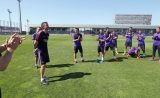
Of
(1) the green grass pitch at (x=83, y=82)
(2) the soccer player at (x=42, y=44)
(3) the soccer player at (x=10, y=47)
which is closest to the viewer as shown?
(3) the soccer player at (x=10, y=47)

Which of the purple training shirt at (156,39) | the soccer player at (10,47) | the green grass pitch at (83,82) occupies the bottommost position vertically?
the green grass pitch at (83,82)

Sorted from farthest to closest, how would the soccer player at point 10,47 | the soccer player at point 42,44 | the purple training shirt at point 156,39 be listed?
the purple training shirt at point 156,39
the soccer player at point 42,44
the soccer player at point 10,47

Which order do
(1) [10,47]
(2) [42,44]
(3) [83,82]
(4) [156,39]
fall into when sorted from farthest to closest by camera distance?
1. (4) [156,39]
2. (2) [42,44]
3. (3) [83,82]
4. (1) [10,47]

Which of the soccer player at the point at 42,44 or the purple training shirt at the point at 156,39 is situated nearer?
the soccer player at the point at 42,44

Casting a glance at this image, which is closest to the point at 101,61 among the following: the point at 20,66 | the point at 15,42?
the point at 20,66

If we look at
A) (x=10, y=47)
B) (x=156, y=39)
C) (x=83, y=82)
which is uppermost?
(x=10, y=47)

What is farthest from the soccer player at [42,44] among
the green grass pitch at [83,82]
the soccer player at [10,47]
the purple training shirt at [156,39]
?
the purple training shirt at [156,39]

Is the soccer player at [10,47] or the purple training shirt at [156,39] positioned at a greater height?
the soccer player at [10,47]

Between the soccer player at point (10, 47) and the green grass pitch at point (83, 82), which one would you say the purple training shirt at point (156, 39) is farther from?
the soccer player at point (10, 47)

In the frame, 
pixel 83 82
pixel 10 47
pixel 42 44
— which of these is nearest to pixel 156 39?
pixel 83 82

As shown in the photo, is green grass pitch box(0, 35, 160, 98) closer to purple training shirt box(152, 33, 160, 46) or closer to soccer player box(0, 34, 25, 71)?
purple training shirt box(152, 33, 160, 46)

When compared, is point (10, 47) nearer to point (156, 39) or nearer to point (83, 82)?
point (83, 82)

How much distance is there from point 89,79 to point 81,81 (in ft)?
1.44

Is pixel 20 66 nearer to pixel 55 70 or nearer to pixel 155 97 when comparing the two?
pixel 55 70
